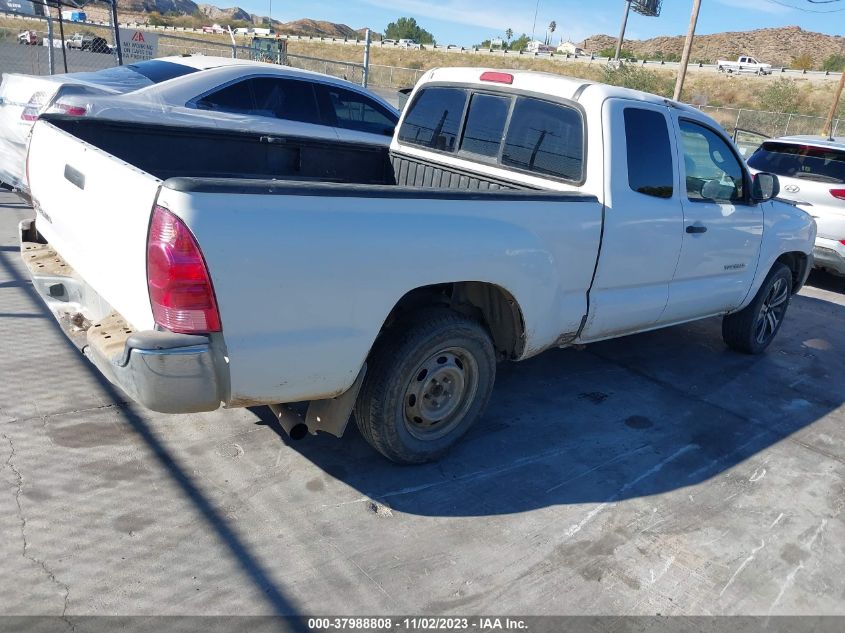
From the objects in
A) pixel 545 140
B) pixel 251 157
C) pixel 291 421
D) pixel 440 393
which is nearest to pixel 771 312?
pixel 545 140

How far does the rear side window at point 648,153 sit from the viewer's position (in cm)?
419

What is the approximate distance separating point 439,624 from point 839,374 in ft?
16.0

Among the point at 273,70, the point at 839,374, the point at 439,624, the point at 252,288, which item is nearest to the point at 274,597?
the point at 439,624

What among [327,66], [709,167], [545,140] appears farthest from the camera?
[327,66]

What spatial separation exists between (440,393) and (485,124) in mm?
1982

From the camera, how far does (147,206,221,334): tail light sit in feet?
8.13

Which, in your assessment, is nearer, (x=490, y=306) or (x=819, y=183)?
(x=490, y=306)

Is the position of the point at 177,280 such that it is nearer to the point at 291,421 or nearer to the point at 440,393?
the point at 291,421

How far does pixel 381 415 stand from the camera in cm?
336

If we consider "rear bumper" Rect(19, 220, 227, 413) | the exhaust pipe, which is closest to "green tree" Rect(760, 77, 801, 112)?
the exhaust pipe

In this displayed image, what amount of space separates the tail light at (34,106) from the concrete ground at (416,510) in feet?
8.03

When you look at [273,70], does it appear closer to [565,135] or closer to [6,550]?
[565,135]

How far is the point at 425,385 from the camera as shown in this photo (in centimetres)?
355

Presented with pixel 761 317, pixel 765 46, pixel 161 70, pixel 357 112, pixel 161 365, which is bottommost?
pixel 761 317
